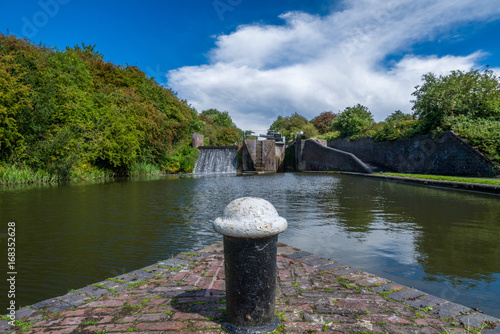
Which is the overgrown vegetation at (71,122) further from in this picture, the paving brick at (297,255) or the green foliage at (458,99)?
the green foliage at (458,99)

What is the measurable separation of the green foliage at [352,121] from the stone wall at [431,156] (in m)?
4.53

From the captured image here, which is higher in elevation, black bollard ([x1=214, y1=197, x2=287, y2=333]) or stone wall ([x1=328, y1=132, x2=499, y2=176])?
stone wall ([x1=328, y1=132, x2=499, y2=176])

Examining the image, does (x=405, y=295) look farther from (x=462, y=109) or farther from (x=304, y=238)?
(x=462, y=109)

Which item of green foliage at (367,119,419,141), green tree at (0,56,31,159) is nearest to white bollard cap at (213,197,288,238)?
green tree at (0,56,31,159)

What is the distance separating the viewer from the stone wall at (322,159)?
2349cm

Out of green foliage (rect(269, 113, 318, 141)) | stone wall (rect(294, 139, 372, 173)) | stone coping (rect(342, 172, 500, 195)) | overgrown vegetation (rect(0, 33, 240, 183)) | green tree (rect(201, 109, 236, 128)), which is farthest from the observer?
green tree (rect(201, 109, 236, 128))

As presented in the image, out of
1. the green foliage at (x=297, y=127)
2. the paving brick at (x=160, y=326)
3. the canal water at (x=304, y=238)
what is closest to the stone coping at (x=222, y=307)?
the paving brick at (x=160, y=326)

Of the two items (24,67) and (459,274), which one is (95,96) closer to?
(24,67)

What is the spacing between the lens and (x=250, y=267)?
219 centimetres

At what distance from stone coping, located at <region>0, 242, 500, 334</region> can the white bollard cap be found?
0.75 meters

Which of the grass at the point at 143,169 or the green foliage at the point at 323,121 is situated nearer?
the grass at the point at 143,169

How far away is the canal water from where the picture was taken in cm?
354

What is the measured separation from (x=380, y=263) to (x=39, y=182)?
18.8 m

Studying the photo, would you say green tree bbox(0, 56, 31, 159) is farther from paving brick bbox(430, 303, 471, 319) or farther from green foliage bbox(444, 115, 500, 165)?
green foliage bbox(444, 115, 500, 165)
